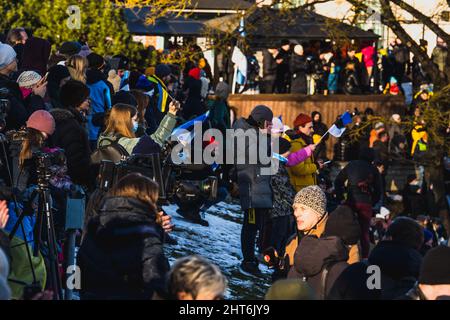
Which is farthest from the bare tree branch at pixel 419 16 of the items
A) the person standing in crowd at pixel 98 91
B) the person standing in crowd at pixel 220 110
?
the person standing in crowd at pixel 98 91

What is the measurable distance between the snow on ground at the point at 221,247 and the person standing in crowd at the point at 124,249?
163 inches

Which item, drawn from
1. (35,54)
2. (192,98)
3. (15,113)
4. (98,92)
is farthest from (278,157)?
(192,98)

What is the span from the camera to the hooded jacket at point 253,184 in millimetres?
13898

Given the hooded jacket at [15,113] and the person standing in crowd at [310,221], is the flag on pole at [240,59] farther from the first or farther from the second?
the person standing in crowd at [310,221]

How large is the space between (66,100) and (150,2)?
38.1ft

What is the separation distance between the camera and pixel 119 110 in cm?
1170

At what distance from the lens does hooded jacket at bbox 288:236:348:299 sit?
8625mm

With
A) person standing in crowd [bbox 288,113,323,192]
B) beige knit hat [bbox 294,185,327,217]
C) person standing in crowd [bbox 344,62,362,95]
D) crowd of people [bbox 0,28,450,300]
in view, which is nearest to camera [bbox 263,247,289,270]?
crowd of people [bbox 0,28,450,300]

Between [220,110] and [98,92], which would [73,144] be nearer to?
[98,92]

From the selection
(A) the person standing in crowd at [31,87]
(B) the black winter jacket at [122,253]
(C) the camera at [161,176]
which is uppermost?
(A) the person standing in crowd at [31,87]

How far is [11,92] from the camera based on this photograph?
38.1ft

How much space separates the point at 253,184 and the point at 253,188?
0.04 metres
